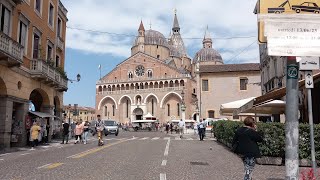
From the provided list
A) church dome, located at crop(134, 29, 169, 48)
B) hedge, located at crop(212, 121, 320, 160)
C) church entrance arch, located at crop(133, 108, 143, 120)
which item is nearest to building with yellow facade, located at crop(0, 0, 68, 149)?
hedge, located at crop(212, 121, 320, 160)

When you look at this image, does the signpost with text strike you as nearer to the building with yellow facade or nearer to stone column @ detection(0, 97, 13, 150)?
the building with yellow facade

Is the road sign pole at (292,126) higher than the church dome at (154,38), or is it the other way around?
the church dome at (154,38)

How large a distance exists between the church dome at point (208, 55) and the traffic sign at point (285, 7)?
Answer: 297 feet

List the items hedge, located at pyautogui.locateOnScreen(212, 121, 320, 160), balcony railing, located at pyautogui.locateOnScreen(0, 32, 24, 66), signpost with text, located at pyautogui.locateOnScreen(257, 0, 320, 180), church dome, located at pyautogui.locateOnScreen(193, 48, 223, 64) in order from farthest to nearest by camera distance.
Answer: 1. church dome, located at pyautogui.locateOnScreen(193, 48, 223, 64)
2. balcony railing, located at pyautogui.locateOnScreen(0, 32, 24, 66)
3. hedge, located at pyautogui.locateOnScreen(212, 121, 320, 160)
4. signpost with text, located at pyautogui.locateOnScreen(257, 0, 320, 180)

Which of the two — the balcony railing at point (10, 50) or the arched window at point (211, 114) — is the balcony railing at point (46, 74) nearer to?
the balcony railing at point (10, 50)

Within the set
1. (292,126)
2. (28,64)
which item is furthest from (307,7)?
(28,64)

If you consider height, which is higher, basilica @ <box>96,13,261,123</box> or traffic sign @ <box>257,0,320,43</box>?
basilica @ <box>96,13,261,123</box>

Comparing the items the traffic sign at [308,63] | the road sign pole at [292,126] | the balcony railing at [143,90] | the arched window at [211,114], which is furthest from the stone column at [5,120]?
the balcony railing at [143,90]

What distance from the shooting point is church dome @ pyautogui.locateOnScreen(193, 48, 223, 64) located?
9419cm

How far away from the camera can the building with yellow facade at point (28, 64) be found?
17.2 meters

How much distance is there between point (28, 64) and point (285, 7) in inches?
750

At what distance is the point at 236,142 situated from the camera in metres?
6.92

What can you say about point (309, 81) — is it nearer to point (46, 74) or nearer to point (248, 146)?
point (248, 146)

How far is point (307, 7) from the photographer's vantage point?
4.31m
